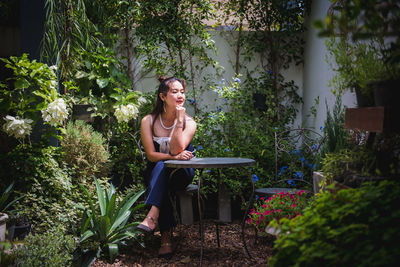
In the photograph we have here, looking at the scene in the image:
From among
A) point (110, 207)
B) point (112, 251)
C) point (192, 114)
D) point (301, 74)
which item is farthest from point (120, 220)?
point (301, 74)

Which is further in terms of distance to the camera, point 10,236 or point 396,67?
point 10,236

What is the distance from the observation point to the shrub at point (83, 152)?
371cm

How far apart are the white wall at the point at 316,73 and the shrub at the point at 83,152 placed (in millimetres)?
2505

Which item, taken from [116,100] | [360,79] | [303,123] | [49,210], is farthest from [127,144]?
[360,79]

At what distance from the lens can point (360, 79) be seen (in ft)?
6.03

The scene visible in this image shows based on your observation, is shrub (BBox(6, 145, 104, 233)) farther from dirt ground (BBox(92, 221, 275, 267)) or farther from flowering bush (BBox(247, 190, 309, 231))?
flowering bush (BBox(247, 190, 309, 231))

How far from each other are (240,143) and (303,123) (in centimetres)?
102

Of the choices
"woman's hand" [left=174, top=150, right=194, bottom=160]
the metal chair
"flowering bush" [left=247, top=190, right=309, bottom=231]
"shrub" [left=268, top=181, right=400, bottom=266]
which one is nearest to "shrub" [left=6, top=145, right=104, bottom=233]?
"woman's hand" [left=174, top=150, right=194, bottom=160]

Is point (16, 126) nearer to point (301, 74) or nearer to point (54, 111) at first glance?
point (54, 111)

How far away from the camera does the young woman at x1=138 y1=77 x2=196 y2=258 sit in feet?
9.98

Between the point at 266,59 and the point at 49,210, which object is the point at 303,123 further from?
the point at 49,210

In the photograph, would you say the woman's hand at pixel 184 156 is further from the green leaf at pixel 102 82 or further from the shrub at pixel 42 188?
the green leaf at pixel 102 82

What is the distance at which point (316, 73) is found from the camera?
4.57 metres

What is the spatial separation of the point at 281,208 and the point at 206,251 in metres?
0.81
